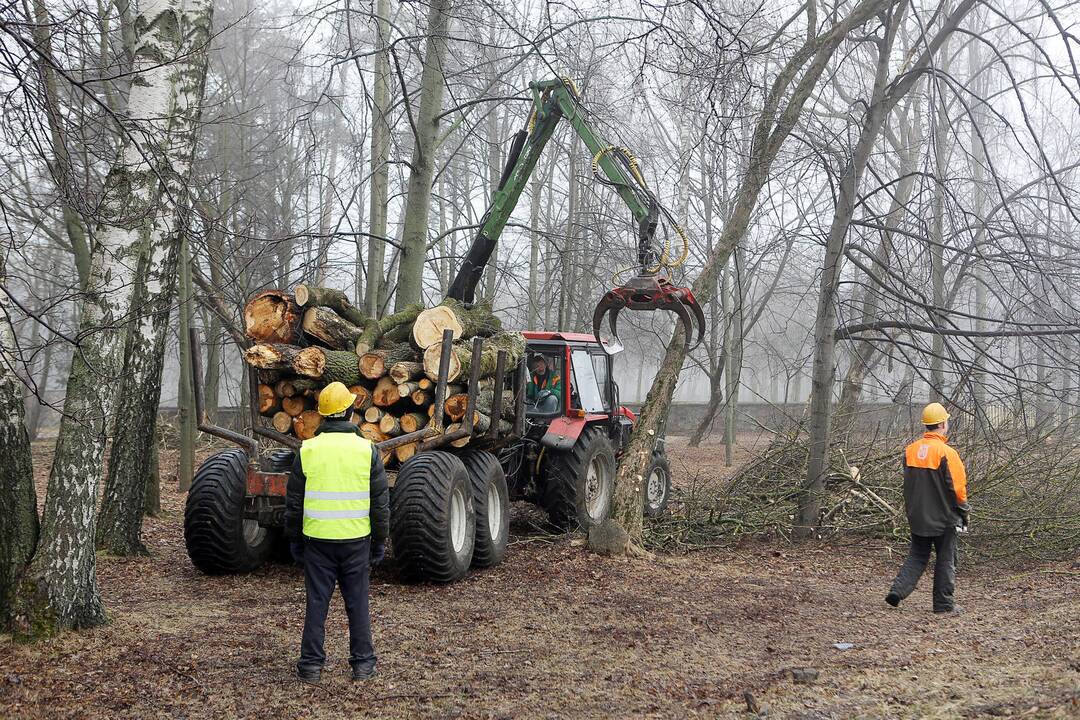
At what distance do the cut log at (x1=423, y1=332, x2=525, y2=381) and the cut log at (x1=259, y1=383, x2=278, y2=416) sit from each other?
4.52ft

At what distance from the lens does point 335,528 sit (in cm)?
523

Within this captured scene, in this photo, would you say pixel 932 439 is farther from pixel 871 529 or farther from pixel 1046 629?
pixel 871 529

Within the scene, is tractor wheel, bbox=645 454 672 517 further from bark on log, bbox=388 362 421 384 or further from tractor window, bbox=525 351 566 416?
bark on log, bbox=388 362 421 384

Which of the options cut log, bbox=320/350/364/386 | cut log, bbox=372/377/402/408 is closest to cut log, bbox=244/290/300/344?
cut log, bbox=320/350/364/386

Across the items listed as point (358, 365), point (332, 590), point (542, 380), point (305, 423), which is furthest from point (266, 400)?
point (542, 380)

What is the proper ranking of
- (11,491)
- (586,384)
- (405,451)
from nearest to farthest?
1. (11,491)
2. (405,451)
3. (586,384)

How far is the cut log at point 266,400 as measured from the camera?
26.5 feet

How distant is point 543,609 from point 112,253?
12.7 ft

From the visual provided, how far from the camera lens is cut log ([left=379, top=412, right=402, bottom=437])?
7.89 meters

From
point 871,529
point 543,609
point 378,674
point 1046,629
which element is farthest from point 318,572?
point 871,529

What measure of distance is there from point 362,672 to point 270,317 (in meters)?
3.73

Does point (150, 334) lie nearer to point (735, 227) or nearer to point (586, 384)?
point (586, 384)

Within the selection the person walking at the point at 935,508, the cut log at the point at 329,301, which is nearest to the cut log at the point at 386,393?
the cut log at the point at 329,301

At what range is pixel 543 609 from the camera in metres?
6.98
